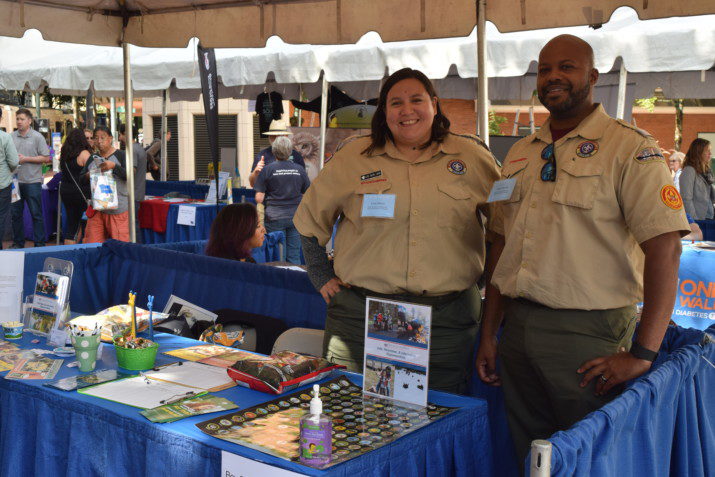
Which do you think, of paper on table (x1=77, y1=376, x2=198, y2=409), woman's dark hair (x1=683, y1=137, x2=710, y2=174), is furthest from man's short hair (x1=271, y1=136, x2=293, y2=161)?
paper on table (x1=77, y1=376, x2=198, y2=409)

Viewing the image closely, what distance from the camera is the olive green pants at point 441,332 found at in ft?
8.04

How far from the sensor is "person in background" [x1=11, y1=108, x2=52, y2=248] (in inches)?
354

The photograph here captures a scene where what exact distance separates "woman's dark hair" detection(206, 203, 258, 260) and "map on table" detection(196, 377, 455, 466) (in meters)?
2.28

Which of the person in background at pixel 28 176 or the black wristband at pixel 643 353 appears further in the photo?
the person in background at pixel 28 176

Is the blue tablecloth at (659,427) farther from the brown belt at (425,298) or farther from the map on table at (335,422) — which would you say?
the brown belt at (425,298)

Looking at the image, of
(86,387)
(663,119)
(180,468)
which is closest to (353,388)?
(180,468)

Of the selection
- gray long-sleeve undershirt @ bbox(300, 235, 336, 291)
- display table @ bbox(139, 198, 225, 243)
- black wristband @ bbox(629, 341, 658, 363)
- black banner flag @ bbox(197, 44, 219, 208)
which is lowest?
display table @ bbox(139, 198, 225, 243)

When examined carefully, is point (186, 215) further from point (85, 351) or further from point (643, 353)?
point (643, 353)

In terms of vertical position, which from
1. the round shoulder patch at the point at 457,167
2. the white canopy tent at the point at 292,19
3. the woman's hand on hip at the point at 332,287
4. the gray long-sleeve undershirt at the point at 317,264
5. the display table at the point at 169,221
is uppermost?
the white canopy tent at the point at 292,19

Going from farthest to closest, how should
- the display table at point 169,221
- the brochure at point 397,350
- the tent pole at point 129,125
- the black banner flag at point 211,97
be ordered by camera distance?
1. the display table at point 169,221
2. the black banner flag at point 211,97
3. the tent pole at point 129,125
4. the brochure at point 397,350

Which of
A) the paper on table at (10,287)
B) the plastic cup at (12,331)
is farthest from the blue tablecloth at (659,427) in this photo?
the paper on table at (10,287)

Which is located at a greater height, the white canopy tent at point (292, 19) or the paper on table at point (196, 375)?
the white canopy tent at point (292, 19)

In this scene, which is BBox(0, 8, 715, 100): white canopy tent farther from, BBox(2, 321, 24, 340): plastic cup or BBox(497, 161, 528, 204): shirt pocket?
BBox(497, 161, 528, 204): shirt pocket

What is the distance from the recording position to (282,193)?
7324 mm
